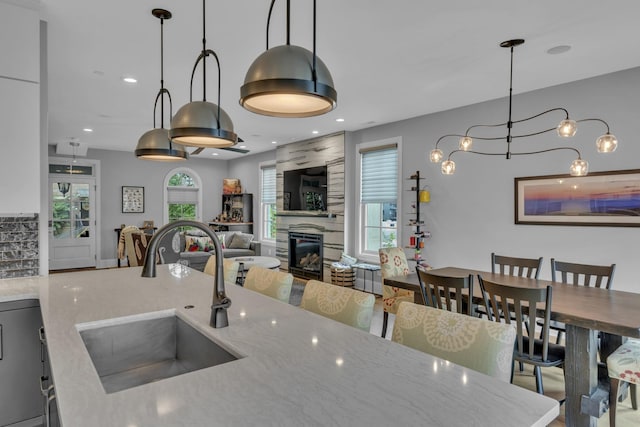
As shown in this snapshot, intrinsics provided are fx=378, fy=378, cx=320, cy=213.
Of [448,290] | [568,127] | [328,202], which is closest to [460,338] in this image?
[448,290]

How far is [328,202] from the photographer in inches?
264

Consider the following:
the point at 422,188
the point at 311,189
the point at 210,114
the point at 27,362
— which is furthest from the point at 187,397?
the point at 311,189

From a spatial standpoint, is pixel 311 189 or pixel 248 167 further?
pixel 248 167

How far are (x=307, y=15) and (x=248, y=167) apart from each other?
23.5ft

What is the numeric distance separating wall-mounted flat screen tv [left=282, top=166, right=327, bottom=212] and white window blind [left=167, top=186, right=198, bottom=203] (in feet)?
10.8

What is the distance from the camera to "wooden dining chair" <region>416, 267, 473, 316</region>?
256 cm

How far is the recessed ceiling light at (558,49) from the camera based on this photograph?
3.10 m

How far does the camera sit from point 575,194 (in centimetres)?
396

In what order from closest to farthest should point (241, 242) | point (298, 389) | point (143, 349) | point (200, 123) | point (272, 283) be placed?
point (298, 389) < point (143, 349) < point (200, 123) < point (272, 283) < point (241, 242)

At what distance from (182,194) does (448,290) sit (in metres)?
8.41

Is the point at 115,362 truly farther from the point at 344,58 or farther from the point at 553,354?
the point at 344,58

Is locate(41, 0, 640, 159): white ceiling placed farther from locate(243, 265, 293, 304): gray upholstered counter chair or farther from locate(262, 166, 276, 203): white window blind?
locate(262, 166, 276, 203): white window blind

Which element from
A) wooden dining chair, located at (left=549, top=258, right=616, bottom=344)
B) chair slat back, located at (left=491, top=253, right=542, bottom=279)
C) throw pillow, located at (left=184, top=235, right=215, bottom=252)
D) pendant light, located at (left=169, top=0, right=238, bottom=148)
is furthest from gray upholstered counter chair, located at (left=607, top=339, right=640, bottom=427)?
throw pillow, located at (left=184, top=235, right=215, bottom=252)

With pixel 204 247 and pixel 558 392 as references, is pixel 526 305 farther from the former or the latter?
pixel 204 247
